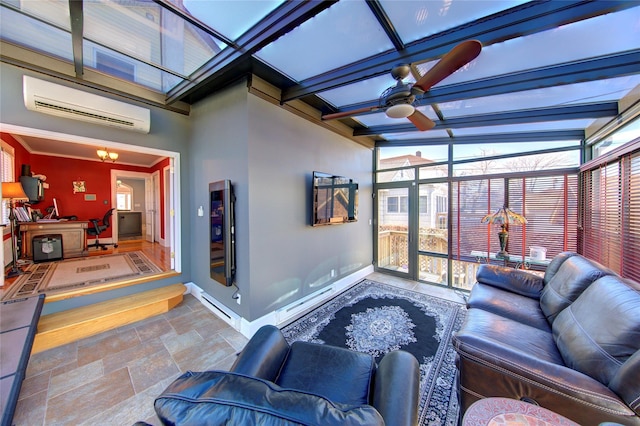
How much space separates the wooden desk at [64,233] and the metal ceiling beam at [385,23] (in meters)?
6.73

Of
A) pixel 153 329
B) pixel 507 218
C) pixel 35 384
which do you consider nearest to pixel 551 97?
pixel 507 218

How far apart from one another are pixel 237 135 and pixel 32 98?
201cm

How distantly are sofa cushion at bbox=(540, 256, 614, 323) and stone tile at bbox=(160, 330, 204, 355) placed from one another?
3.51 m

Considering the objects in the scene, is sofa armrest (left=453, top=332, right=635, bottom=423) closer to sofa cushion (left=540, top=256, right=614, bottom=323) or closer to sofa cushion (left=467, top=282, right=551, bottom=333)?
sofa cushion (left=467, top=282, right=551, bottom=333)

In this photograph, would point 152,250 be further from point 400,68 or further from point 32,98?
point 400,68

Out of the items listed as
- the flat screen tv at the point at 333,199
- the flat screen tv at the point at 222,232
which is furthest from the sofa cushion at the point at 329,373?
the flat screen tv at the point at 333,199

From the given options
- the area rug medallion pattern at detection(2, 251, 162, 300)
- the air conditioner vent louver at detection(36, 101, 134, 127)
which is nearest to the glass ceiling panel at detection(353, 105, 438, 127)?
the air conditioner vent louver at detection(36, 101, 134, 127)

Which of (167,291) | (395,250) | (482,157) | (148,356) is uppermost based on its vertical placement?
(482,157)

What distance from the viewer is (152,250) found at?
5.38 meters

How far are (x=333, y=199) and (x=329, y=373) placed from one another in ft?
8.07

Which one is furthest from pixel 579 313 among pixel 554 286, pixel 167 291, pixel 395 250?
pixel 167 291

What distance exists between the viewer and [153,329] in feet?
8.57

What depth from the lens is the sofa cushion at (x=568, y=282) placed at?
1859 mm

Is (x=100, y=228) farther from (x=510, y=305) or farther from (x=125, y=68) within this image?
(x=510, y=305)
